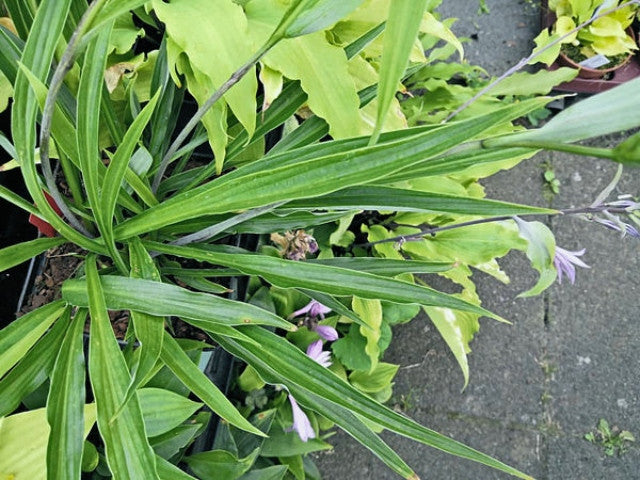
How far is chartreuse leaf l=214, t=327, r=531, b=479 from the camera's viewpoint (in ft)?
1.96

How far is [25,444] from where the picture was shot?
67 cm

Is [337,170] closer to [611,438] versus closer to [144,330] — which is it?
[144,330]

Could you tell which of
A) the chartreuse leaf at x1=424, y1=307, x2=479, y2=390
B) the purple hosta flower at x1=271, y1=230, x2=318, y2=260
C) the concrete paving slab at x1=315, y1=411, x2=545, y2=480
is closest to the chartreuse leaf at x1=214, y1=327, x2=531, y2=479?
the purple hosta flower at x1=271, y1=230, x2=318, y2=260

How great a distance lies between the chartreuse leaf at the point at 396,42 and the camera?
401mm

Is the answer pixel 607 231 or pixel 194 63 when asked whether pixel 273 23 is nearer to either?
pixel 194 63

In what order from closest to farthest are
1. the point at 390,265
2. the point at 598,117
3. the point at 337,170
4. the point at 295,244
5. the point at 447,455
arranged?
the point at 598,117 → the point at 337,170 → the point at 390,265 → the point at 295,244 → the point at 447,455

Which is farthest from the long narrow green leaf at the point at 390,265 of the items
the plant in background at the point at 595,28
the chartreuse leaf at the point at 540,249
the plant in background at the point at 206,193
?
the plant in background at the point at 595,28

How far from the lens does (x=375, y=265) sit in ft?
2.48

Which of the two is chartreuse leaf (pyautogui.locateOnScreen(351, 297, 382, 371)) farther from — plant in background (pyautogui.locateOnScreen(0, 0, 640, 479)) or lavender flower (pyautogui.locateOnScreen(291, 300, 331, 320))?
plant in background (pyautogui.locateOnScreen(0, 0, 640, 479))

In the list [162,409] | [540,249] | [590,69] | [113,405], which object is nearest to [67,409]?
[113,405]

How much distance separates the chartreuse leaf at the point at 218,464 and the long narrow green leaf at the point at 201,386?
0.81 feet

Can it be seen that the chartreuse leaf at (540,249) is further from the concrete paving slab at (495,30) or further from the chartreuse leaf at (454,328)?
the concrete paving slab at (495,30)

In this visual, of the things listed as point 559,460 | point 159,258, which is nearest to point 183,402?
point 159,258

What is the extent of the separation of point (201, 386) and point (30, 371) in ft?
0.63
